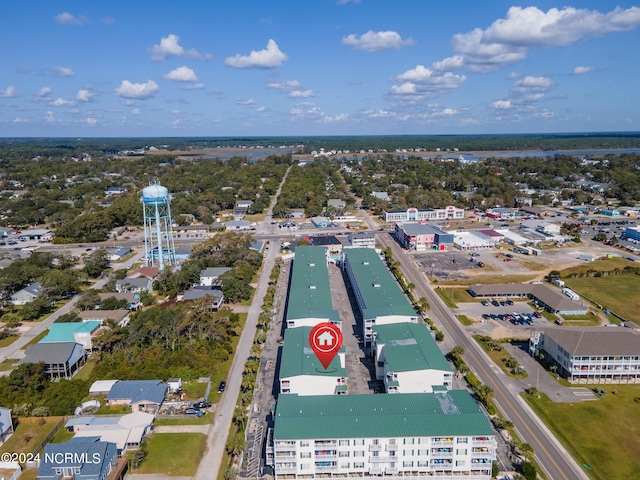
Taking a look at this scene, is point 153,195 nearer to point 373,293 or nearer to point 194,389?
point 194,389

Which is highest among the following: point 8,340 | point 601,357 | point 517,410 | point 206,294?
point 601,357

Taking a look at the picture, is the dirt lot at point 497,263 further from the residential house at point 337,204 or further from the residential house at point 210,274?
the residential house at point 337,204

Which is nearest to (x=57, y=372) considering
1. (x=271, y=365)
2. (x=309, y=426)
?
(x=271, y=365)

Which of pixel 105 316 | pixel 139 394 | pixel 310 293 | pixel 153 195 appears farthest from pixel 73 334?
pixel 153 195

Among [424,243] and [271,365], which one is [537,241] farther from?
[271,365]

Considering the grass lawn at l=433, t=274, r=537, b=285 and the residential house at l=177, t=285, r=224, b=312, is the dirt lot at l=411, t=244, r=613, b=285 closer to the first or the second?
the grass lawn at l=433, t=274, r=537, b=285

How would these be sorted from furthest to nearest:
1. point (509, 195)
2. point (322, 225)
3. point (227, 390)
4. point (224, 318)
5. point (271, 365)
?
point (509, 195) < point (322, 225) < point (224, 318) < point (271, 365) < point (227, 390)
